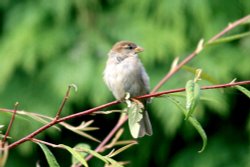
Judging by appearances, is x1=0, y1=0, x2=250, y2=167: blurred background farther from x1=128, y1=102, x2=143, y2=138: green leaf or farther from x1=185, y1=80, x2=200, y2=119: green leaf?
x1=185, y1=80, x2=200, y2=119: green leaf

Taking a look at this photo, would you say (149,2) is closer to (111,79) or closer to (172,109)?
(172,109)

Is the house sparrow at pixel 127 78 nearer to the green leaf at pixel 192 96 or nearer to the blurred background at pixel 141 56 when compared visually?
the green leaf at pixel 192 96

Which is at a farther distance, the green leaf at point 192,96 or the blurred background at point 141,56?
the blurred background at point 141,56

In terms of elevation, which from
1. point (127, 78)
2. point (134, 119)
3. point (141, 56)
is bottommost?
point (134, 119)

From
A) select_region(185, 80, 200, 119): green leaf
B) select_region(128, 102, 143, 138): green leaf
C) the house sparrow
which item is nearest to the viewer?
select_region(185, 80, 200, 119): green leaf

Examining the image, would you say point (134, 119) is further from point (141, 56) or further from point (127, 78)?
point (141, 56)

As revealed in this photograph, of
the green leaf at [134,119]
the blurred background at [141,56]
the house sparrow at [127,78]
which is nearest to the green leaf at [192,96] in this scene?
the green leaf at [134,119]

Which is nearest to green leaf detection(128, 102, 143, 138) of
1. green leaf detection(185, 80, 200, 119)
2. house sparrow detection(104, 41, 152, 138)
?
green leaf detection(185, 80, 200, 119)

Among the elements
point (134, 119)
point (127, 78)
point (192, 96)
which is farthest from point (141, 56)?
point (192, 96)

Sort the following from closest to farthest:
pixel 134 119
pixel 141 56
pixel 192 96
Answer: pixel 192 96, pixel 134 119, pixel 141 56
